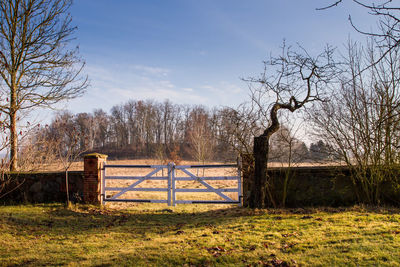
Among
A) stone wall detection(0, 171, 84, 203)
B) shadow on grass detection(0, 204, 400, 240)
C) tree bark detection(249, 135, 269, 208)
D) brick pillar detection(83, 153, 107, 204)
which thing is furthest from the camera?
stone wall detection(0, 171, 84, 203)

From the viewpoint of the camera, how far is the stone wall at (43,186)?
29.7ft

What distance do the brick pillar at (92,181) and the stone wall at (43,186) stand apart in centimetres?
27

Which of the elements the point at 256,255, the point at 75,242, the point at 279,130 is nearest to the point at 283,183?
the point at 279,130

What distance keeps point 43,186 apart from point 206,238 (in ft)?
21.6

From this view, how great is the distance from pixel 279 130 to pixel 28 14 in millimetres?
10063

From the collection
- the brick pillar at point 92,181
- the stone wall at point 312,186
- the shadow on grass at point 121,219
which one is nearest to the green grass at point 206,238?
the shadow on grass at point 121,219

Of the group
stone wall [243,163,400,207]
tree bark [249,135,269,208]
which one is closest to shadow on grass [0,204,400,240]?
tree bark [249,135,269,208]

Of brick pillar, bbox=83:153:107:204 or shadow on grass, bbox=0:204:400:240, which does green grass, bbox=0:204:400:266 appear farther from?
brick pillar, bbox=83:153:107:204

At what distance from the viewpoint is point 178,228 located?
600 centimetres

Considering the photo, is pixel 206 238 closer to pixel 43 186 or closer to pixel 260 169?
pixel 260 169

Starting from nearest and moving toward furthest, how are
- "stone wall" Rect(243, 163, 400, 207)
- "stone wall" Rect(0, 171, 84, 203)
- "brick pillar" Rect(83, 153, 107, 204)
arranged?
"stone wall" Rect(243, 163, 400, 207), "brick pillar" Rect(83, 153, 107, 204), "stone wall" Rect(0, 171, 84, 203)

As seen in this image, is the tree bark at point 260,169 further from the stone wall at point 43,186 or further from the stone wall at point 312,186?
the stone wall at point 43,186

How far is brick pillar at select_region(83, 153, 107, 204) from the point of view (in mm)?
8836

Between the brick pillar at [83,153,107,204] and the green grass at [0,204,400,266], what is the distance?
3.92 ft
